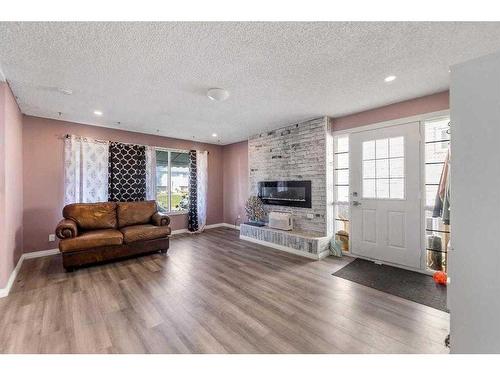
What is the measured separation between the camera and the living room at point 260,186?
60.6 inches

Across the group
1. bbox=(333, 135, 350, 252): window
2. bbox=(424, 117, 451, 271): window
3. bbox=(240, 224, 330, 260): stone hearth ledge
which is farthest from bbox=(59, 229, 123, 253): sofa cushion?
bbox=(424, 117, 451, 271): window

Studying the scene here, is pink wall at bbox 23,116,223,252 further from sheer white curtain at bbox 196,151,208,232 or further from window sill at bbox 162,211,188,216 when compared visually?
sheer white curtain at bbox 196,151,208,232

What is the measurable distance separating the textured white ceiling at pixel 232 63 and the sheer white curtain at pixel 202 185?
7.55ft

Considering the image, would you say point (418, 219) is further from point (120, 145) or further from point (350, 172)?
point (120, 145)

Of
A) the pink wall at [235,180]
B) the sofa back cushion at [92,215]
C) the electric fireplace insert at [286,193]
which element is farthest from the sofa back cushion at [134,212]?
the electric fireplace insert at [286,193]

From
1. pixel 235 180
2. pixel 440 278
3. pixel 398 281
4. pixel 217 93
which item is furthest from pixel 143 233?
pixel 440 278

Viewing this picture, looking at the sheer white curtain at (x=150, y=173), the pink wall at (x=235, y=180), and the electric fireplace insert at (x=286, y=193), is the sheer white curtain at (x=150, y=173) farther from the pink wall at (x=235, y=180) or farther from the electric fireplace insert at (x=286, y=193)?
the electric fireplace insert at (x=286, y=193)

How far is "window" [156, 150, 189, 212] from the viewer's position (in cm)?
514

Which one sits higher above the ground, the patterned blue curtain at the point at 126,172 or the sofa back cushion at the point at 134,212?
the patterned blue curtain at the point at 126,172

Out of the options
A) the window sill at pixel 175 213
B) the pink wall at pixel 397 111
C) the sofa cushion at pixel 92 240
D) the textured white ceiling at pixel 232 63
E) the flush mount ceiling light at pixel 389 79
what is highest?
the flush mount ceiling light at pixel 389 79

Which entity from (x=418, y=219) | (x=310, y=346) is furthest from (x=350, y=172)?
(x=310, y=346)

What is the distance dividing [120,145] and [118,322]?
140 inches

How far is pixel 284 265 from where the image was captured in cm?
320

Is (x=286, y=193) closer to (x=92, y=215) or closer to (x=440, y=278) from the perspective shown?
(x=440, y=278)
